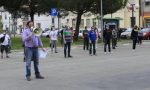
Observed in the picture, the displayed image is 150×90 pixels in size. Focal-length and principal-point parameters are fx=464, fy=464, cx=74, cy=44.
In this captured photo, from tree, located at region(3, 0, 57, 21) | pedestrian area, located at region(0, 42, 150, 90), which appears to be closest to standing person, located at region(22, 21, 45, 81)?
pedestrian area, located at region(0, 42, 150, 90)

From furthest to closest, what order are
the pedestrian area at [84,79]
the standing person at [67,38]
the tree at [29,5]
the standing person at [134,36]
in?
the tree at [29,5] → the standing person at [134,36] → the standing person at [67,38] → the pedestrian area at [84,79]

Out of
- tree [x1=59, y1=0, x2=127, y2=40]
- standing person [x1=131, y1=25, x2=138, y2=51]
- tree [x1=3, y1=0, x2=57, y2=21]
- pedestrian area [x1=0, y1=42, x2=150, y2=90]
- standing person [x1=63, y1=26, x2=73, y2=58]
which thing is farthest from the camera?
tree [x1=3, y1=0, x2=57, y2=21]

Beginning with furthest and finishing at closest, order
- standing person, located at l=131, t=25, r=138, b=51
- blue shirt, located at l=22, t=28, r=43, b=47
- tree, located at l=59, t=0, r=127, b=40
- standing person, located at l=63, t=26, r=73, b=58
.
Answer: tree, located at l=59, t=0, r=127, b=40 → standing person, located at l=131, t=25, r=138, b=51 → standing person, located at l=63, t=26, r=73, b=58 → blue shirt, located at l=22, t=28, r=43, b=47

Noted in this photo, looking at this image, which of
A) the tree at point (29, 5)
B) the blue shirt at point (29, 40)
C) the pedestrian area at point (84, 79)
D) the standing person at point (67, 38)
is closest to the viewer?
the pedestrian area at point (84, 79)

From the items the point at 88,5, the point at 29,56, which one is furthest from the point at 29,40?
the point at 88,5

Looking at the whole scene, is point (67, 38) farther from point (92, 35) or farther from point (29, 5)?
point (29, 5)

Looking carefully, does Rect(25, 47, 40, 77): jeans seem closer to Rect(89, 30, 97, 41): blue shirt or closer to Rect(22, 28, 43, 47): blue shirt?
Rect(22, 28, 43, 47): blue shirt

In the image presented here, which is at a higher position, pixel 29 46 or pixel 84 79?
pixel 29 46

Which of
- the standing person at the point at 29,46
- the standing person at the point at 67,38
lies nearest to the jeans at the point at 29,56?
the standing person at the point at 29,46

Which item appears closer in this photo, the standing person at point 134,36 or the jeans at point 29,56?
the jeans at point 29,56

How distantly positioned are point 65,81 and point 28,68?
1223 mm

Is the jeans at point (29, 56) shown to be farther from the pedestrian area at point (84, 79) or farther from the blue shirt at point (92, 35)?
the blue shirt at point (92, 35)

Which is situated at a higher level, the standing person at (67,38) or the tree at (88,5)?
the tree at (88,5)

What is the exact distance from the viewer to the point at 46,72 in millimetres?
15812
